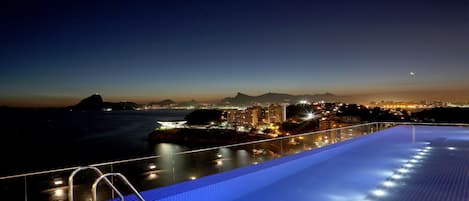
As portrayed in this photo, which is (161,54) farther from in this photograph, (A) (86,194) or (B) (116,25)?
(A) (86,194)

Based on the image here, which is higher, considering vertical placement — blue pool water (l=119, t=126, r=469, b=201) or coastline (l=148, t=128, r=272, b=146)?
blue pool water (l=119, t=126, r=469, b=201)

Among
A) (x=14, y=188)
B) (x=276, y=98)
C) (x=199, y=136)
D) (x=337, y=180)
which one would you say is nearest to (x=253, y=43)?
(x=337, y=180)

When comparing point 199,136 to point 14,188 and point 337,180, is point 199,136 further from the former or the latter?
point 14,188

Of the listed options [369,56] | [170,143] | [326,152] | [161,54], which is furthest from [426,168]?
[170,143]

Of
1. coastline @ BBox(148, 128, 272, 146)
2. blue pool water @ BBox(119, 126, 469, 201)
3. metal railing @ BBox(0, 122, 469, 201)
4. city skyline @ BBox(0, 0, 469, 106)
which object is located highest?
city skyline @ BBox(0, 0, 469, 106)

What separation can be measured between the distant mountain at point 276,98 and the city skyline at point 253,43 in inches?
476

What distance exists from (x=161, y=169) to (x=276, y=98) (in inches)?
2350

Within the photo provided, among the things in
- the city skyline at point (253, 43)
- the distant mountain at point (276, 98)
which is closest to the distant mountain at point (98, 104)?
the distant mountain at point (276, 98)

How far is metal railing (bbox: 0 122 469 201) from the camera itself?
3.12m

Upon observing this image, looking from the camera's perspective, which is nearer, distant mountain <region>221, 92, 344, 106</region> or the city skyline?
the city skyline

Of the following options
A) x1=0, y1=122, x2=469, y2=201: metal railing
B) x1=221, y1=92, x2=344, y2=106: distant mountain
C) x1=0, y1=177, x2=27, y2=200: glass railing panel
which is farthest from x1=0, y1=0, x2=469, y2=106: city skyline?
x1=0, y1=177, x2=27, y2=200: glass railing panel

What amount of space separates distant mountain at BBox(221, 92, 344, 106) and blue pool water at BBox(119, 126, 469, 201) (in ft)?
128

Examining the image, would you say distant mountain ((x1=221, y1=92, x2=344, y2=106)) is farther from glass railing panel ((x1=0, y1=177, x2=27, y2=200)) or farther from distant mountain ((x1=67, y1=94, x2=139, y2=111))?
glass railing panel ((x1=0, y1=177, x2=27, y2=200))

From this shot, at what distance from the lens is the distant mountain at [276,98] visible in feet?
170
